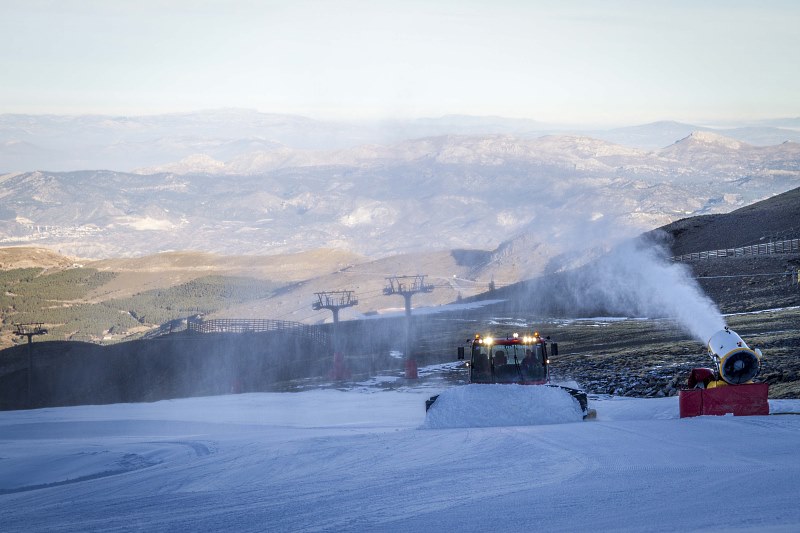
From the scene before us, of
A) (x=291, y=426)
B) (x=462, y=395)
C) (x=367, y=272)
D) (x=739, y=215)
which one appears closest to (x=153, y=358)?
(x=291, y=426)

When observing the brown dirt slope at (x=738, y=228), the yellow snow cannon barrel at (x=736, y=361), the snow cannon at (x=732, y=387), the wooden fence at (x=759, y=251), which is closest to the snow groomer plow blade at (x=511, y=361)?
the snow cannon at (x=732, y=387)

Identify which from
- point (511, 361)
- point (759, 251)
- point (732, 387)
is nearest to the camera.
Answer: point (732, 387)

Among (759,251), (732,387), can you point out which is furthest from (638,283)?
(732,387)

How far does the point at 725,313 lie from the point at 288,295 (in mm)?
96506

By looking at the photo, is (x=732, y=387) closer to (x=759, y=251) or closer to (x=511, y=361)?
(x=511, y=361)

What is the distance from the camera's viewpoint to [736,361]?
23.7 m

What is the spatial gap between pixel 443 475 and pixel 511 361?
31.0 ft

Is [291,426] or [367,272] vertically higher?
[367,272]

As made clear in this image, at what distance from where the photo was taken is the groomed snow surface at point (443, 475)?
1436 cm

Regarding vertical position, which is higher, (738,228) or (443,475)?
(738,228)

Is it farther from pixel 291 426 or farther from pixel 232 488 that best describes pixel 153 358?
pixel 232 488

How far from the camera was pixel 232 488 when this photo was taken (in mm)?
17844

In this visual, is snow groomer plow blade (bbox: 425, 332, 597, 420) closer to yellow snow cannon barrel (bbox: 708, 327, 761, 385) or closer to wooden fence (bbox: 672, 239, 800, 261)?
yellow snow cannon barrel (bbox: 708, 327, 761, 385)

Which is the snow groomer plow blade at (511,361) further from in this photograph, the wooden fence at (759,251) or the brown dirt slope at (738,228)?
the brown dirt slope at (738,228)
